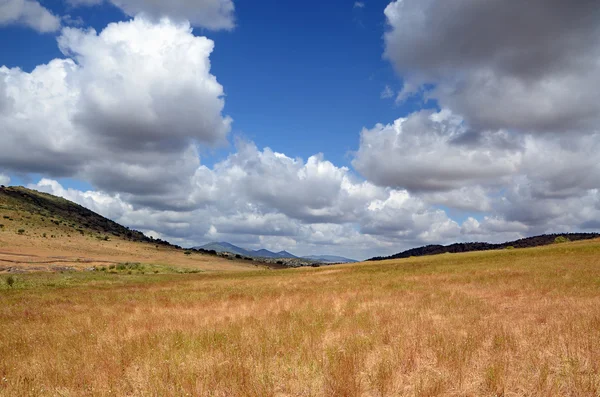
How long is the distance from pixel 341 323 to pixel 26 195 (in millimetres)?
222038

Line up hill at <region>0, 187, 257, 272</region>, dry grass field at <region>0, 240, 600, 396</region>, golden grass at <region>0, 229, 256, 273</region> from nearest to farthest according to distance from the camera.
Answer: dry grass field at <region>0, 240, 600, 396</region>, golden grass at <region>0, 229, 256, 273</region>, hill at <region>0, 187, 257, 272</region>

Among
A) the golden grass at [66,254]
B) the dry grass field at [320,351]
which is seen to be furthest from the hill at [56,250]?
the dry grass field at [320,351]

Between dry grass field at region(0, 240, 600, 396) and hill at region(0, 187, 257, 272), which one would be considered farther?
hill at region(0, 187, 257, 272)

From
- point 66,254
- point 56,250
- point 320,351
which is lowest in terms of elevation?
point 66,254

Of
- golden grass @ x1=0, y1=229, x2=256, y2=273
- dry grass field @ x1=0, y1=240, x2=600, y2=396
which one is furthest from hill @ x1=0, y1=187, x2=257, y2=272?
dry grass field @ x1=0, y1=240, x2=600, y2=396

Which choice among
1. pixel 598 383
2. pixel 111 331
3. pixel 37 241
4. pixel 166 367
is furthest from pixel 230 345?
pixel 37 241

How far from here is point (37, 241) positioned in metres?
92.8

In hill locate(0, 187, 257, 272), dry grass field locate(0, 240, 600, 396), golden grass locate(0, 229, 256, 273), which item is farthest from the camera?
hill locate(0, 187, 257, 272)

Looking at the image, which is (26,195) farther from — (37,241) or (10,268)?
(10,268)

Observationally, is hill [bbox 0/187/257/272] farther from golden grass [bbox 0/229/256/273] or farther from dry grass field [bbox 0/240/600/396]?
dry grass field [bbox 0/240/600/396]

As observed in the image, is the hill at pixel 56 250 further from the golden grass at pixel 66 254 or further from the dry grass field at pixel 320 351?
the dry grass field at pixel 320 351

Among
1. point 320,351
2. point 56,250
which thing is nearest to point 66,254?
point 56,250

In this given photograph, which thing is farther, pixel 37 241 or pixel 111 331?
pixel 37 241

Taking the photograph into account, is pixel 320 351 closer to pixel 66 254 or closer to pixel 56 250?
pixel 66 254
